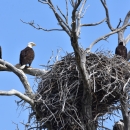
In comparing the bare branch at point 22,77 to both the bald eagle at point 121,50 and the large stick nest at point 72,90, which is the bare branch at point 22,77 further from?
the bald eagle at point 121,50

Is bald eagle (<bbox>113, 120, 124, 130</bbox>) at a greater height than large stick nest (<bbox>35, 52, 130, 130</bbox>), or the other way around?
large stick nest (<bbox>35, 52, 130, 130</bbox>)

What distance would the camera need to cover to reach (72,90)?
28.2 ft

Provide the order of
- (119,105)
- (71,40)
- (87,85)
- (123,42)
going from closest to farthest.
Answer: (71,40) < (87,85) < (119,105) < (123,42)

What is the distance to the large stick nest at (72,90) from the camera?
8367 mm

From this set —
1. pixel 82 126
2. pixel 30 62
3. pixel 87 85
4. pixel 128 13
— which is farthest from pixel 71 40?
pixel 128 13

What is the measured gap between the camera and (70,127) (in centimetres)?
840

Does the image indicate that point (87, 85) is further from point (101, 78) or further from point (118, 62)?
point (118, 62)

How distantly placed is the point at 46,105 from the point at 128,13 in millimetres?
5096

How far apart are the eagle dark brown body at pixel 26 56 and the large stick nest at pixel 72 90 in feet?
8.99

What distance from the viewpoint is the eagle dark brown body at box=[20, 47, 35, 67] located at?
38.5 feet

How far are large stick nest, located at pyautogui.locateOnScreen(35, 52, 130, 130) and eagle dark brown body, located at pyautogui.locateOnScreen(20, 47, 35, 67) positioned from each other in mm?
2739

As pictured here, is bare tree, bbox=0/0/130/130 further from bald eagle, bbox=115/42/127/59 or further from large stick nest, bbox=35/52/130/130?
bald eagle, bbox=115/42/127/59

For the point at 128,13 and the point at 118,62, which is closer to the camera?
the point at 118,62

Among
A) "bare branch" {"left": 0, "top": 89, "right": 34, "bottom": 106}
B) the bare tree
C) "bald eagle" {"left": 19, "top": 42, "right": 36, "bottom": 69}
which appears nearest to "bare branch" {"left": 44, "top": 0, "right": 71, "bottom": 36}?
the bare tree
